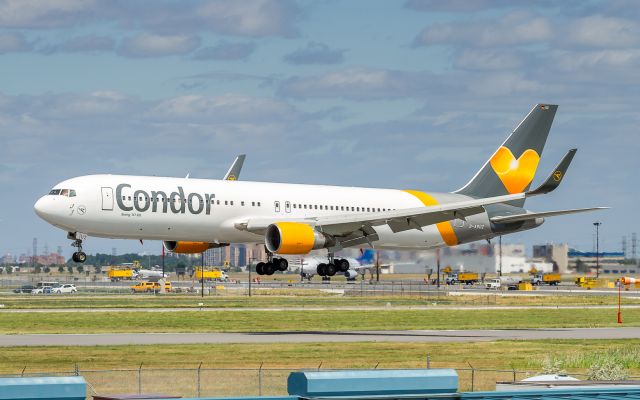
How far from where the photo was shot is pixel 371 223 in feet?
236

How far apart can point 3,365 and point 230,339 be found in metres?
16.1

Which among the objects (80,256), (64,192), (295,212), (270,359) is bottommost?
(270,359)

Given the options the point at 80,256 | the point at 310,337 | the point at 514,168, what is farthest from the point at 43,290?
the point at 310,337

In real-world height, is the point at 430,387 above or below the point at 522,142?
below

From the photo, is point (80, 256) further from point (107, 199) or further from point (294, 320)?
point (294, 320)

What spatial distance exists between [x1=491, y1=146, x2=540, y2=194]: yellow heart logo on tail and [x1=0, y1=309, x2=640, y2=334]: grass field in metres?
9.42

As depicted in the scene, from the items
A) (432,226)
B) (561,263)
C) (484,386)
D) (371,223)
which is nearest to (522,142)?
(432,226)

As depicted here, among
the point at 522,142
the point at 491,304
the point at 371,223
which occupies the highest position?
the point at 522,142

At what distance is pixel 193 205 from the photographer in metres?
67.2

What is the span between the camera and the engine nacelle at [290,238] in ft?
221

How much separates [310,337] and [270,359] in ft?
40.7

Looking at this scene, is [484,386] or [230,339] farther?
[230,339]

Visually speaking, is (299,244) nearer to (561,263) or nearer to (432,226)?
(432,226)

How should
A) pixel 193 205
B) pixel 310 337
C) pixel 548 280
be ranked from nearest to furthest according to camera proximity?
pixel 310 337
pixel 193 205
pixel 548 280
